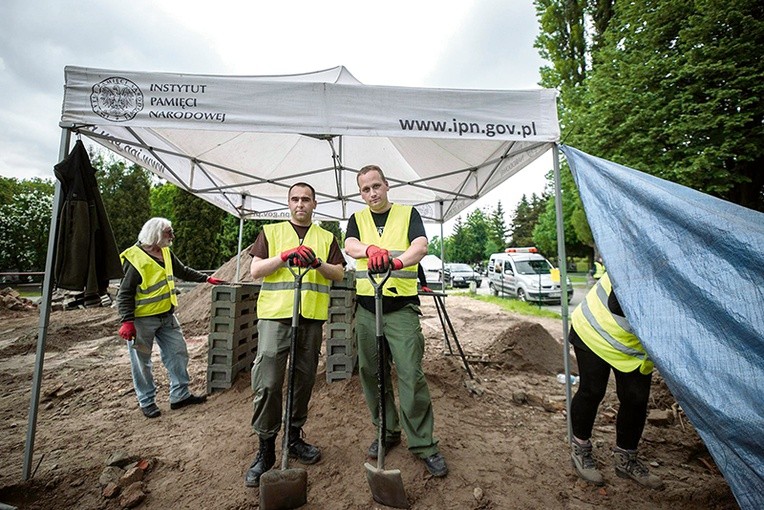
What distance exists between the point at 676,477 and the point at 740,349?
149 cm

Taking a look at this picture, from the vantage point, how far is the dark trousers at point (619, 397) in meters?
2.21

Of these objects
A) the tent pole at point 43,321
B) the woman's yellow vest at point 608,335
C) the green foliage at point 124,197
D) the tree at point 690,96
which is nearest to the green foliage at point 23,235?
the green foliage at point 124,197

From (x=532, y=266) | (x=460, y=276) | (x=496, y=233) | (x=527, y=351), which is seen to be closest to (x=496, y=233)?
(x=496, y=233)

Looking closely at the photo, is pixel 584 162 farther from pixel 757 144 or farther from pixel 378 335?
pixel 757 144

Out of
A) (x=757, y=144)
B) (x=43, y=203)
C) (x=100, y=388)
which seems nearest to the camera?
(x=100, y=388)

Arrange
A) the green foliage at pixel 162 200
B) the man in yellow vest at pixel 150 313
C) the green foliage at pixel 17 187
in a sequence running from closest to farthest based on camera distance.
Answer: the man in yellow vest at pixel 150 313 < the green foliage at pixel 17 187 < the green foliage at pixel 162 200

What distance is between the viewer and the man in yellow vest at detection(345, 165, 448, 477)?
7.51 feet

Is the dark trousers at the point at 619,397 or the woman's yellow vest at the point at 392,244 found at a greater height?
the woman's yellow vest at the point at 392,244

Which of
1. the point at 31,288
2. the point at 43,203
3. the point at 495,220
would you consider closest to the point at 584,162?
the point at 31,288

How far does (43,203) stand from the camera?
24562mm

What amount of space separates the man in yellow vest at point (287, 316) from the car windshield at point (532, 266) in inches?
507

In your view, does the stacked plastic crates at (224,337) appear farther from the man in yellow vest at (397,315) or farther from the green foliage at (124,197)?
the green foliage at (124,197)

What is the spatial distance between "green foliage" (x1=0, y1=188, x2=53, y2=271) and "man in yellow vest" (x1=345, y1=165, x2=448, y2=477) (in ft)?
101

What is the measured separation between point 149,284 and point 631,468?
14.1 feet
